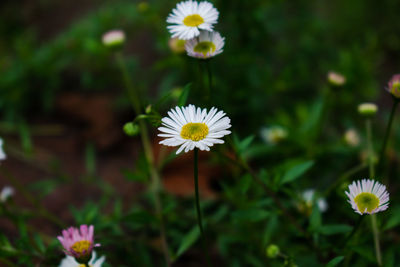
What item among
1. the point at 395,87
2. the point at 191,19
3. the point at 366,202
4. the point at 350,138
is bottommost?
the point at 366,202

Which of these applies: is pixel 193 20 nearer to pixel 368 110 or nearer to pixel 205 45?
pixel 205 45

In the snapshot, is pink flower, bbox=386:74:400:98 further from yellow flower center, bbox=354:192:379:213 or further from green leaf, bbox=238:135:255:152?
green leaf, bbox=238:135:255:152

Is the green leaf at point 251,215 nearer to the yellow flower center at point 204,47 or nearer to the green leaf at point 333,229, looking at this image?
the green leaf at point 333,229

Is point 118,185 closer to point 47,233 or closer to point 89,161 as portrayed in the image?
point 89,161

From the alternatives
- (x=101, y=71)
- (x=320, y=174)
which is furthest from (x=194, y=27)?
(x=101, y=71)

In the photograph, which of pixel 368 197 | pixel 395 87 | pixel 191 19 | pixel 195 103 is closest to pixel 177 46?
pixel 195 103

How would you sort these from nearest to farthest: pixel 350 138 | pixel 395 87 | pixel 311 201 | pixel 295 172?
pixel 395 87 < pixel 295 172 < pixel 311 201 < pixel 350 138
